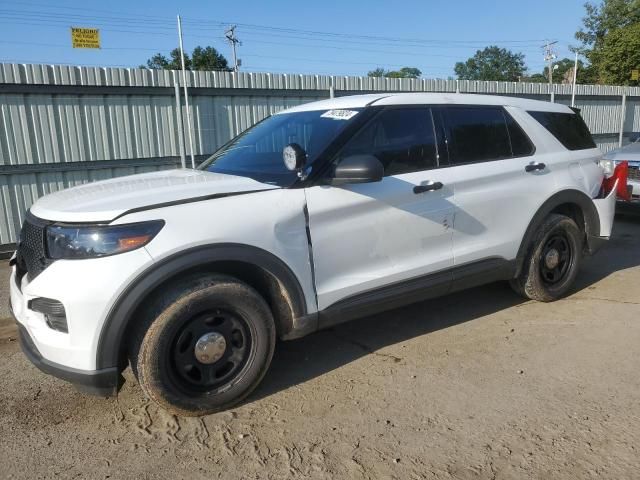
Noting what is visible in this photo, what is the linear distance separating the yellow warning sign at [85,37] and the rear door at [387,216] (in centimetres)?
607

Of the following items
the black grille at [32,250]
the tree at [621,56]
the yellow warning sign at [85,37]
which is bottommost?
the black grille at [32,250]

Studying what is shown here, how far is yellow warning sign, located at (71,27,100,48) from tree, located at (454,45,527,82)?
98.0 m

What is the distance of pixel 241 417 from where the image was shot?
3.04 metres

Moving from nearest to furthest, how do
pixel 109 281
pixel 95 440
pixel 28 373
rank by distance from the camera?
pixel 109 281
pixel 95 440
pixel 28 373

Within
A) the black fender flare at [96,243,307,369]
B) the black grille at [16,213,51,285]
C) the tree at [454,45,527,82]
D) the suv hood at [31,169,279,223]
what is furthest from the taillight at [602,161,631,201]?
the tree at [454,45,527,82]

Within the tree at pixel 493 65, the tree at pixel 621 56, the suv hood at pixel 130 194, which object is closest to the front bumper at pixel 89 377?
the suv hood at pixel 130 194

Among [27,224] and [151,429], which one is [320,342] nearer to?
[151,429]

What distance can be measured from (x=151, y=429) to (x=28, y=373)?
1.32 m

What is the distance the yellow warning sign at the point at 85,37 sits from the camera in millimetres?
7781

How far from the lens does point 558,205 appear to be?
4.62 meters

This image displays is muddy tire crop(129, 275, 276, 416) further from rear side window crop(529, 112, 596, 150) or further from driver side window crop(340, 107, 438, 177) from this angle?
rear side window crop(529, 112, 596, 150)

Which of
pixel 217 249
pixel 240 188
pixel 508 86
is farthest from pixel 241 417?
pixel 508 86

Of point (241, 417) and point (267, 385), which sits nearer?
point (241, 417)

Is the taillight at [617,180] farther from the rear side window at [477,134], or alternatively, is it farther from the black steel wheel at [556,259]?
the rear side window at [477,134]
